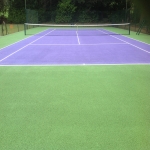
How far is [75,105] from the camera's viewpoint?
4.83 m

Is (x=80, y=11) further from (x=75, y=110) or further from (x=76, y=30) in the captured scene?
(x=75, y=110)

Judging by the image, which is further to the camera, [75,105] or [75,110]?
[75,105]

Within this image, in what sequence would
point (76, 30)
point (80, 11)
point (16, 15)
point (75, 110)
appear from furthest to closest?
1. point (16, 15)
2. point (80, 11)
3. point (76, 30)
4. point (75, 110)

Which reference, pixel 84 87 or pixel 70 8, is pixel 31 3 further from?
pixel 84 87

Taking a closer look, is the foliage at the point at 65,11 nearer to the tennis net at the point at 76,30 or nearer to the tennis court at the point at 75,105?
the tennis net at the point at 76,30

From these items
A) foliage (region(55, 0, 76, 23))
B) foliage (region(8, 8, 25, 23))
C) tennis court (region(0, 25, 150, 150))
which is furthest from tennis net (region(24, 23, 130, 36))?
tennis court (region(0, 25, 150, 150))

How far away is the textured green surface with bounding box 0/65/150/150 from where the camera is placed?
A: 3266 millimetres

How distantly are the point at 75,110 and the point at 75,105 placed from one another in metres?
0.30

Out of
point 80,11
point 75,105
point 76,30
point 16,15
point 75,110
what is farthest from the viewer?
point 16,15

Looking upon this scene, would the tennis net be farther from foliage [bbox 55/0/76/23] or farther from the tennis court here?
the tennis court

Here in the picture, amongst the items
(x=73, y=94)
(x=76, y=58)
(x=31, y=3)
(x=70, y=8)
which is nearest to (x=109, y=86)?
(x=73, y=94)

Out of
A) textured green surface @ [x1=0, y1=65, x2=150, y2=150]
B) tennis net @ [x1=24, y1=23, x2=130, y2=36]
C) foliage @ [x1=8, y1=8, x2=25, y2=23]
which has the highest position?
foliage @ [x1=8, y1=8, x2=25, y2=23]

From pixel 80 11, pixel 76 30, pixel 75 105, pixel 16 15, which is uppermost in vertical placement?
pixel 80 11

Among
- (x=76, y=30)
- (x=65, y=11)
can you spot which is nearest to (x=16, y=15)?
(x=65, y=11)
